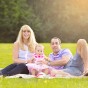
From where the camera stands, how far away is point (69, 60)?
916 cm

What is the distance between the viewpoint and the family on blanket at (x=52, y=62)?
8.54 m

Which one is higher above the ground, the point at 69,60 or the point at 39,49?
the point at 39,49

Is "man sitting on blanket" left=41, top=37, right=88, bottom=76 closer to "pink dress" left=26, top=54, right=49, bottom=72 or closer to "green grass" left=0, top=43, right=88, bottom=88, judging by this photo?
"pink dress" left=26, top=54, right=49, bottom=72

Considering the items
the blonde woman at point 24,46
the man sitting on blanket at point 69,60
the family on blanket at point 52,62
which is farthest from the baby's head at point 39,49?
the blonde woman at point 24,46

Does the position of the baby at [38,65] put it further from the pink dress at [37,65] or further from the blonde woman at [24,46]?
the blonde woman at [24,46]

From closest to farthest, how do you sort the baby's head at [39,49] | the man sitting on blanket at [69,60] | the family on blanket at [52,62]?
the man sitting on blanket at [69,60] < the family on blanket at [52,62] < the baby's head at [39,49]

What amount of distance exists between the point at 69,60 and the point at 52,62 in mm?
355

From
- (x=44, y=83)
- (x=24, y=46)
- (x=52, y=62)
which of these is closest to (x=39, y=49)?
(x=52, y=62)

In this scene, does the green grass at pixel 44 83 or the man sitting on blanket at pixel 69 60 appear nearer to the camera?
the green grass at pixel 44 83

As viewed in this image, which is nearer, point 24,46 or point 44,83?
point 44,83

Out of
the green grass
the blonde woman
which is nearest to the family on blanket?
the blonde woman

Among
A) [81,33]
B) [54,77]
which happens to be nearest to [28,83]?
[54,77]

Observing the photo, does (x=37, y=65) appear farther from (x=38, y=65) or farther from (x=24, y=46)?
(x=24, y=46)

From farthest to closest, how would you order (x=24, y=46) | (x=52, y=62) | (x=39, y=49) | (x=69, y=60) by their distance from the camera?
(x=24, y=46) < (x=69, y=60) < (x=52, y=62) < (x=39, y=49)
